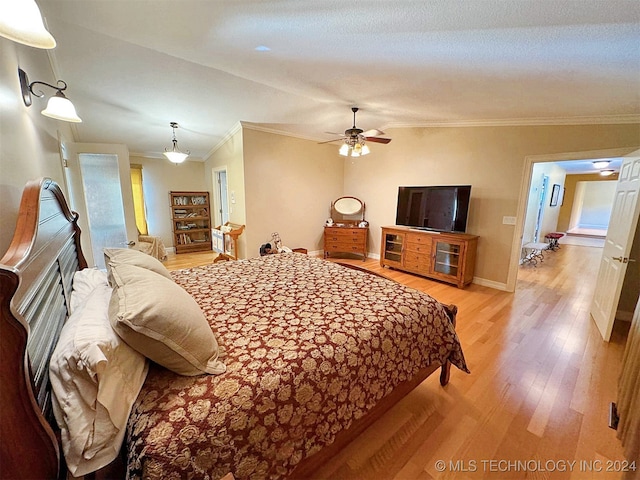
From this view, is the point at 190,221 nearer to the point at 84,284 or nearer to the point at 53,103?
the point at 53,103

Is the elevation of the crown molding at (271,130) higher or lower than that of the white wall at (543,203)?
higher

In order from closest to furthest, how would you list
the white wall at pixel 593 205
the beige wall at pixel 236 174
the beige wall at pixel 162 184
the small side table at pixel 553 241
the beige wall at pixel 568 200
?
the beige wall at pixel 236 174, the beige wall at pixel 162 184, the small side table at pixel 553 241, the beige wall at pixel 568 200, the white wall at pixel 593 205

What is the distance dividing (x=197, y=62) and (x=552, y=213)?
10223 mm

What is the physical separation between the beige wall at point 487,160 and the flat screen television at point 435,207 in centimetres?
31

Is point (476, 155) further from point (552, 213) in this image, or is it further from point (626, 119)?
point (552, 213)

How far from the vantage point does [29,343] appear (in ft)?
2.44

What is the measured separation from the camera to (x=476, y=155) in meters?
4.03

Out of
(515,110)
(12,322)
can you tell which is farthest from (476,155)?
(12,322)

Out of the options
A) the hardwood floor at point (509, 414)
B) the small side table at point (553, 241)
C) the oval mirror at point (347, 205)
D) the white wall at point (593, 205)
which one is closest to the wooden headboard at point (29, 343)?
the hardwood floor at point (509, 414)

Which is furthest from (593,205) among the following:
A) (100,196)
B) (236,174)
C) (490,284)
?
(100,196)

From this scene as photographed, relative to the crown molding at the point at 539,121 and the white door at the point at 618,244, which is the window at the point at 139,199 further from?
the white door at the point at 618,244

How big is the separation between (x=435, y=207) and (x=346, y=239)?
197cm

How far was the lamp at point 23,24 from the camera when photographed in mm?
875

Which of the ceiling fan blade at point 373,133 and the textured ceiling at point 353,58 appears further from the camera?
the ceiling fan blade at point 373,133
